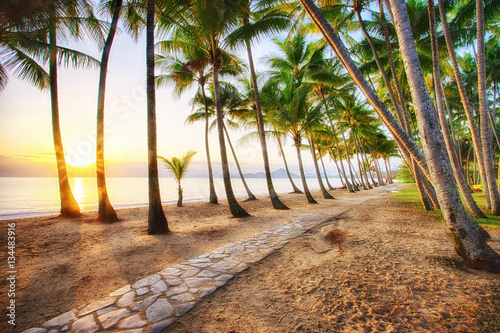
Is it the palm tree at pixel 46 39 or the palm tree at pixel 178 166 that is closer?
the palm tree at pixel 46 39

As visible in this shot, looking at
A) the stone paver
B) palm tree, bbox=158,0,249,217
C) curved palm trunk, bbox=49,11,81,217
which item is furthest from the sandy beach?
palm tree, bbox=158,0,249,217

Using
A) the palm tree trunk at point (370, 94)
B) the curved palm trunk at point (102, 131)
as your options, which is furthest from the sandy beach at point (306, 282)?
the curved palm trunk at point (102, 131)

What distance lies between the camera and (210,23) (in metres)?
7.08

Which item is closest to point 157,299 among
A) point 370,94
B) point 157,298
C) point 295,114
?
point 157,298

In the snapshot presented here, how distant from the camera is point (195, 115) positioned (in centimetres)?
1518

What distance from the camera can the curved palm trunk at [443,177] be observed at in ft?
9.27

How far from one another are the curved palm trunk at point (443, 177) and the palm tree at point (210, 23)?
5.77m

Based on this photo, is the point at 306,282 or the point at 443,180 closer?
the point at 306,282

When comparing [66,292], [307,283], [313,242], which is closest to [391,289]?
[307,283]

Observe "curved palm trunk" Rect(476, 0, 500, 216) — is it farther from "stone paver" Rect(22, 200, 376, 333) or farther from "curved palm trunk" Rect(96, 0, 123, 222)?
"curved palm trunk" Rect(96, 0, 123, 222)

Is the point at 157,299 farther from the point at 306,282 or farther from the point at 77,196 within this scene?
the point at 77,196

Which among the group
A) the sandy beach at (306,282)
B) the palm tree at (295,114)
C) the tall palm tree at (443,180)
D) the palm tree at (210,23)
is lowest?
the sandy beach at (306,282)

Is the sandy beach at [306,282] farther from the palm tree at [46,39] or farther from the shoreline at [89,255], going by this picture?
the palm tree at [46,39]

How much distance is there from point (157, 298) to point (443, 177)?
4.25 metres
